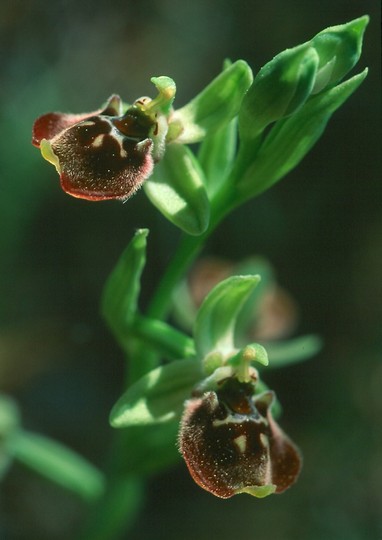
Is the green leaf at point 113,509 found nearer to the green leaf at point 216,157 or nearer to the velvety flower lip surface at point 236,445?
the velvety flower lip surface at point 236,445

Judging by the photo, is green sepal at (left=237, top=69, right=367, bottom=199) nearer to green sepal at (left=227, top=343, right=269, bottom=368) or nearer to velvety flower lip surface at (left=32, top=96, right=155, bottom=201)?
velvety flower lip surface at (left=32, top=96, right=155, bottom=201)

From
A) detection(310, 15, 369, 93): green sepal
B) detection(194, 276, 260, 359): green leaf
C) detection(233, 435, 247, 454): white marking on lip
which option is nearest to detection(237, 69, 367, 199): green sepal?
detection(310, 15, 369, 93): green sepal

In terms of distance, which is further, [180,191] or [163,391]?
[163,391]

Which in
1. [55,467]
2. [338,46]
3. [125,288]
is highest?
[338,46]

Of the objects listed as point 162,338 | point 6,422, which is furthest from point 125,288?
point 6,422

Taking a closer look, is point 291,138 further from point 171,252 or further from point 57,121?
point 171,252

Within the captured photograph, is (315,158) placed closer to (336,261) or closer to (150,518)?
(336,261)

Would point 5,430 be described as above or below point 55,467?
above
